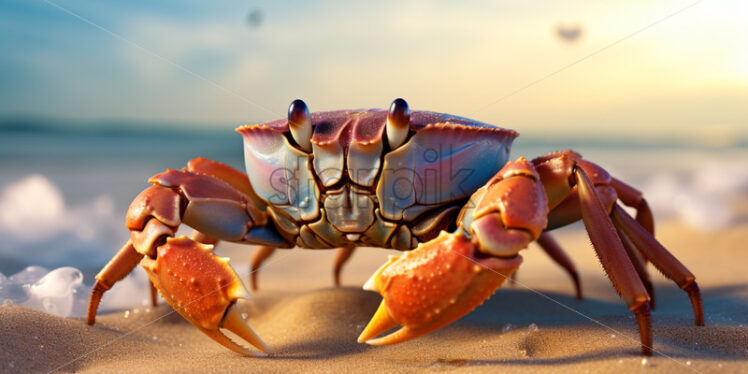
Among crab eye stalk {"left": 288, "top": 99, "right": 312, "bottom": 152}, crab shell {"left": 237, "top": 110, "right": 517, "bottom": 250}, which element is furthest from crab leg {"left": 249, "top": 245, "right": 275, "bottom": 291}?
crab eye stalk {"left": 288, "top": 99, "right": 312, "bottom": 152}

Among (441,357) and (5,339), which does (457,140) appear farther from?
(5,339)

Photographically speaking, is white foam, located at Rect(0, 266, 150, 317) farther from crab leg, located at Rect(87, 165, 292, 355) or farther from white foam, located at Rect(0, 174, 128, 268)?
white foam, located at Rect(0, 174, 128, 268)

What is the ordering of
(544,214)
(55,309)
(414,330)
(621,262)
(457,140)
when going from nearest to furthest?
(414,330) → (544,214) → (621,262) → (457,140) → (55,309)

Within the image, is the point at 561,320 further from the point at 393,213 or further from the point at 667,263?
the point at 393,213

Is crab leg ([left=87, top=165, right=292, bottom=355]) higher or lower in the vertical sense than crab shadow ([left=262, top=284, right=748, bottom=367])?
higher

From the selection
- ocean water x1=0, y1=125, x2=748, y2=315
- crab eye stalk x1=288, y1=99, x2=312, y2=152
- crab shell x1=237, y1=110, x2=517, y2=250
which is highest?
crab eye stalk x1=288, y1=99, x2=312, y2=152

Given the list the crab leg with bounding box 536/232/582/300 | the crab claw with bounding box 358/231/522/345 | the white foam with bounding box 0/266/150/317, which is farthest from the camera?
the crab leg with bounding box 536/232/582/300

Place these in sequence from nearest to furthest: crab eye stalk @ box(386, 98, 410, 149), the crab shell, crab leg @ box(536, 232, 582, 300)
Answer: crab eye stalk @ box(386, 98, 410, 149) → the crab shell → crab leg @ box(536, 232, 582, 300)

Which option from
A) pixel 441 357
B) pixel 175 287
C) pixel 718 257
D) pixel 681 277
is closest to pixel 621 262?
pixel 681 277
